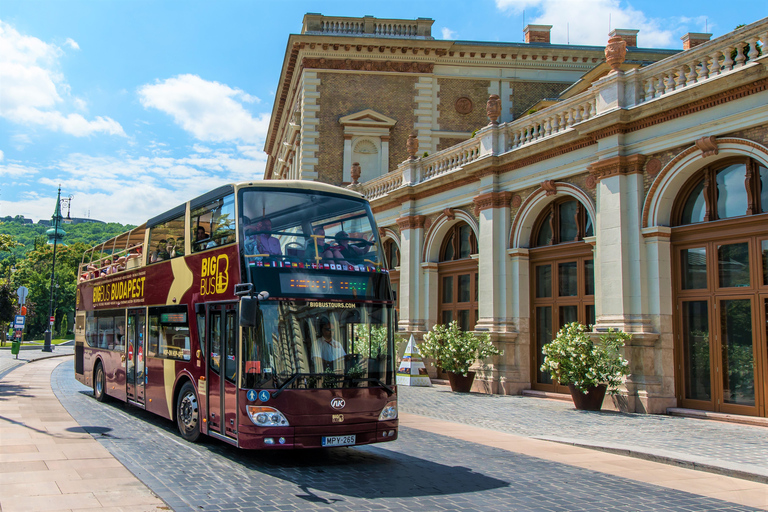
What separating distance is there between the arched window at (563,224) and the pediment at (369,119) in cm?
1418

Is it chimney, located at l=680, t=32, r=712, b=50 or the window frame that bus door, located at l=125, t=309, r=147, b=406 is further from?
chimney, located at l=680, t=32, r=712, b=50

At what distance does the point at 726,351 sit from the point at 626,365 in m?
2.04

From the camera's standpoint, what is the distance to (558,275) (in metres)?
19.4

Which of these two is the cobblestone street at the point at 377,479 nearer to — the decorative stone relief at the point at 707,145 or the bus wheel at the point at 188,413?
the bus wheel at the point at 188,413

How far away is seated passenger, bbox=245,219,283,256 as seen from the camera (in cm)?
921

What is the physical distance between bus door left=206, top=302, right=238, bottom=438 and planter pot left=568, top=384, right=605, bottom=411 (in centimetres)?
940

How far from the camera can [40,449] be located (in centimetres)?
968

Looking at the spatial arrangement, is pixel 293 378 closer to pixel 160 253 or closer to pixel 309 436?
pixel 309 436

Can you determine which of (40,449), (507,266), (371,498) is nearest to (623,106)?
(507,266)

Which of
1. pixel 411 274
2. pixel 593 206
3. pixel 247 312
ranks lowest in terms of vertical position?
pixel 247 312

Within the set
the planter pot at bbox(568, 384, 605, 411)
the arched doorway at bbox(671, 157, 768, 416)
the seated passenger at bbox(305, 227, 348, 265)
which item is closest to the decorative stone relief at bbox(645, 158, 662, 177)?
the arched doorway at bbox(671, 157, 768, 416)

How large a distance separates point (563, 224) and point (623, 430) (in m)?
8.02

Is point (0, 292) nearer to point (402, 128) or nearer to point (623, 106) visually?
point (402, 128)

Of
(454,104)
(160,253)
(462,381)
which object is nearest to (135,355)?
(160,253)
